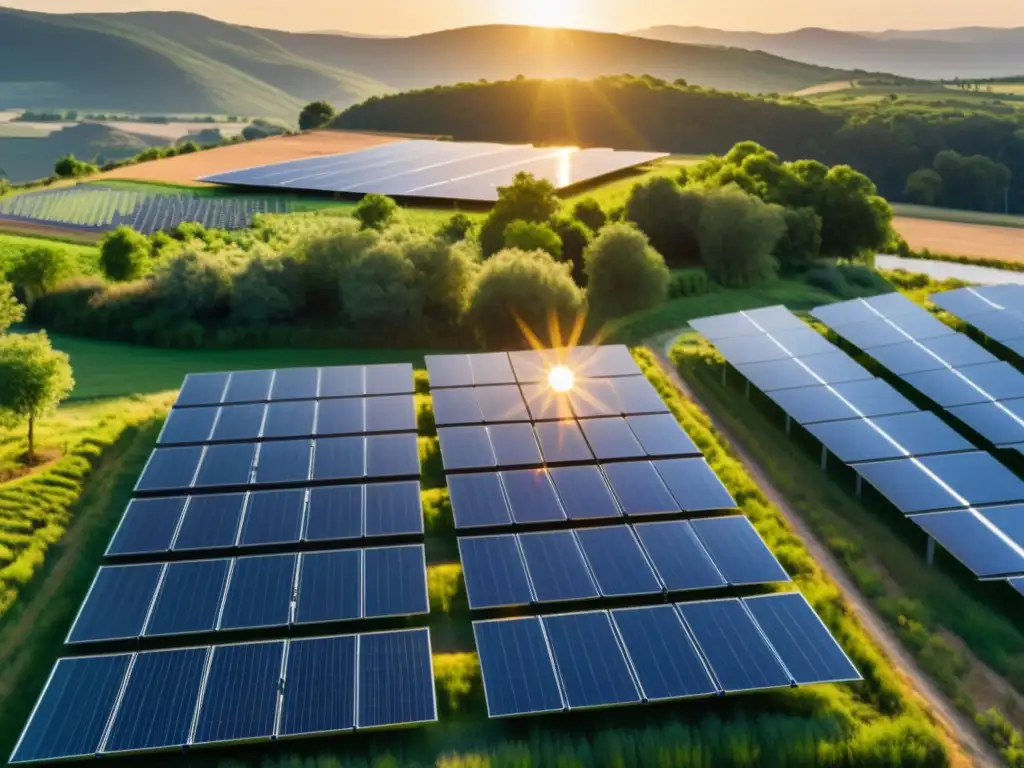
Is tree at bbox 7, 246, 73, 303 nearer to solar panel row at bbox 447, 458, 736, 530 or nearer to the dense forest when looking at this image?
solar panel row at bbox 447, 458, 736, 530

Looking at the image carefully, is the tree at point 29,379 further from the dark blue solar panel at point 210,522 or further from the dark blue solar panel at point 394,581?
the dark blue solar panel at point 394,581

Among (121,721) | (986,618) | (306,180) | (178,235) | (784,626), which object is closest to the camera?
(121,721)

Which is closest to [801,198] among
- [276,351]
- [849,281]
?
[849,281]

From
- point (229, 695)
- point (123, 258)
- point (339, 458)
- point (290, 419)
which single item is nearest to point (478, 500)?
point (339, 458)

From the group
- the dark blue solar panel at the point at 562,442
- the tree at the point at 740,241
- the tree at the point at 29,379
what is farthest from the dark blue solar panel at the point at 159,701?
the tree at the point at 740,241

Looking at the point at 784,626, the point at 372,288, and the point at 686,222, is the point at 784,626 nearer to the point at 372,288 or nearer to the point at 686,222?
the point at 372,288

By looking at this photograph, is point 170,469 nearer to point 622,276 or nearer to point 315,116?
point 622,276
